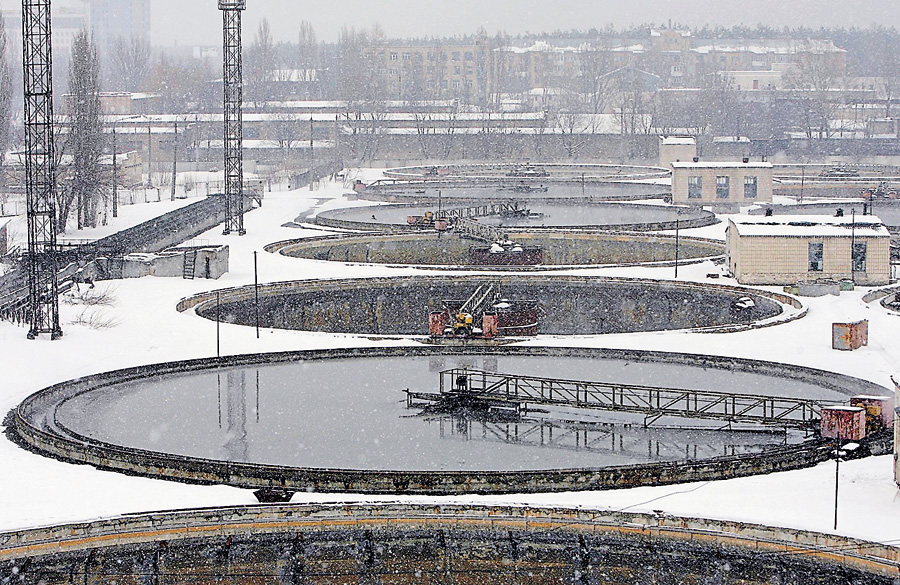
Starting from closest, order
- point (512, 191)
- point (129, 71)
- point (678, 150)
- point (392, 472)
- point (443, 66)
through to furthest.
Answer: point (392, 472) → point (512, 191) → point (678, 150) → point (129, 71) → point (443, 66)

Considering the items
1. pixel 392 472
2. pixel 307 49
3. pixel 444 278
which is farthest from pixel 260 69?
pixel 392 472

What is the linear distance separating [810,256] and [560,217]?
19084 mm

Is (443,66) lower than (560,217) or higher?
higher

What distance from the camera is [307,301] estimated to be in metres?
37.7

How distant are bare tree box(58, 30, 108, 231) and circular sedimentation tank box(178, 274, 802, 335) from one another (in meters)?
18.1

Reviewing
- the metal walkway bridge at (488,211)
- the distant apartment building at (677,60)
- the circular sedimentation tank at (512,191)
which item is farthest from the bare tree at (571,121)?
the metal walkway bridge at (488,211)

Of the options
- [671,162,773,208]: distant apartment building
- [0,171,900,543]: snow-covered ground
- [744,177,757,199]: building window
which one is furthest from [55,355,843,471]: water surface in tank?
[744,177,757,199]: building window

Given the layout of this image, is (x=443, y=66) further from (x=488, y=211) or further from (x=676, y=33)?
(x=488, y=211)

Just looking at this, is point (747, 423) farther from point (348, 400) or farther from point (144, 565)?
point (144, 565)

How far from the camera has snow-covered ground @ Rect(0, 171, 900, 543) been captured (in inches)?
713

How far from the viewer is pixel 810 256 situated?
39.3 metres

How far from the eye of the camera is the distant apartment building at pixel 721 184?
62562mm

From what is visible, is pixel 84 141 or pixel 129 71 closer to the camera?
pixel 84 141

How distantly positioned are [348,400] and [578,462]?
17.6 feet
